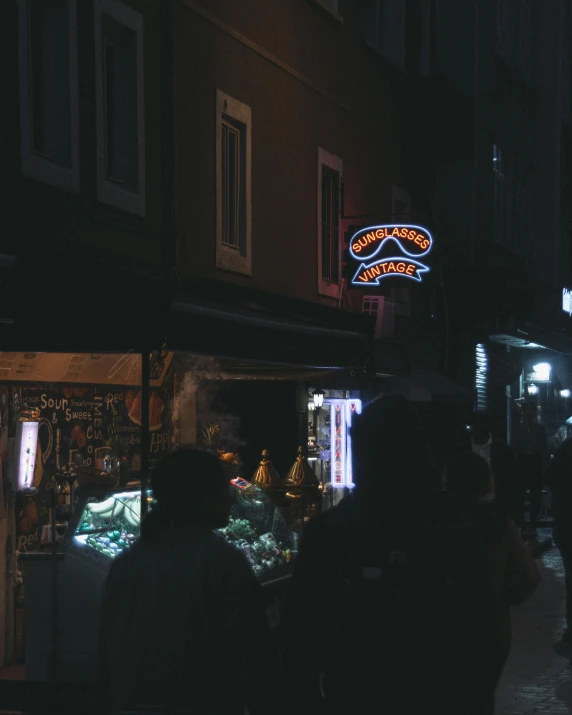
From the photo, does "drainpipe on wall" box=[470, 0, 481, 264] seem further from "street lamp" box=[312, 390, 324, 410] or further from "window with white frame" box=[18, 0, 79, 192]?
"window with white frame" box=[18, 0, 79, 192]

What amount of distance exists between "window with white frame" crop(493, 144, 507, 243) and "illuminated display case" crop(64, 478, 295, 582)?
14.1m

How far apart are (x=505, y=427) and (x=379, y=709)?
22200 millimetres

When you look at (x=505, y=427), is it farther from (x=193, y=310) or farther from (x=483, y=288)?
(x=193, y=310)

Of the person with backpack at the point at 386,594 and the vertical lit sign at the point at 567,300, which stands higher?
the vertical lit sign at the point at 567,300

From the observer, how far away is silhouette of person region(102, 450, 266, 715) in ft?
12.5

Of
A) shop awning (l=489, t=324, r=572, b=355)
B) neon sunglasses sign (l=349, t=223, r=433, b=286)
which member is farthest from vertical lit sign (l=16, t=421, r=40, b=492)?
shop awning (l=489, t=324, r=572, b=355)

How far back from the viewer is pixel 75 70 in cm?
980

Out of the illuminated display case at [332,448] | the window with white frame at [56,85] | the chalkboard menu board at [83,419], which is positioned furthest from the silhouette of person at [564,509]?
the illuminated display case at [332,448]

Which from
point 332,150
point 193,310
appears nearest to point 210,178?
point 332,150

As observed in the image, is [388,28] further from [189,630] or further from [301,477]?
[189,630]

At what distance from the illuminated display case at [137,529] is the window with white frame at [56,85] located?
9.55 feet

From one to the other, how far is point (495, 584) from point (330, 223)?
1216 cm

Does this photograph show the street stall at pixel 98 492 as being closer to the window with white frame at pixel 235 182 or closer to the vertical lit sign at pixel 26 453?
the vertical lit sign at pixel 26 453

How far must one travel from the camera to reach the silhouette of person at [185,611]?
3.80 metres
